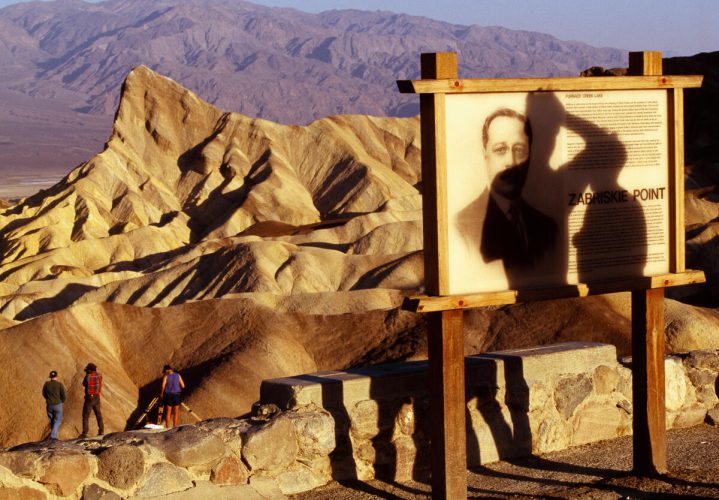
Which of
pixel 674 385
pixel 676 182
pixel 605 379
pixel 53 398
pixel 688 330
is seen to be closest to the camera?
pixel 676 182

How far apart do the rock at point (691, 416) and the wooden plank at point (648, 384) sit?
54.9 inches

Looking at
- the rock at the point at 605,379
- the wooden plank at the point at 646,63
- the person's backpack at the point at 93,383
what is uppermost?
the wooden plank at the point at 646,63

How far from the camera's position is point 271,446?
Result: 7.57m

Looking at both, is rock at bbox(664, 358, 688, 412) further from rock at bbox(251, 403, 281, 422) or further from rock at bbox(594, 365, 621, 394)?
rock at bbox(251, 403, 281, 422)

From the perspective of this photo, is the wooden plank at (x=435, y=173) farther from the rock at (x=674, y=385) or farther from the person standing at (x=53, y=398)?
the person standing at (x=53, y=398)

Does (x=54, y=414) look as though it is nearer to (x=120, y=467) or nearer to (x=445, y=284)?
(x=120, y=467)

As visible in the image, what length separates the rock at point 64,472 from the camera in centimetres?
673

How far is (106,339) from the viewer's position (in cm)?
2547

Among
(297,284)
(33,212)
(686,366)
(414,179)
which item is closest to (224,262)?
(297,284)

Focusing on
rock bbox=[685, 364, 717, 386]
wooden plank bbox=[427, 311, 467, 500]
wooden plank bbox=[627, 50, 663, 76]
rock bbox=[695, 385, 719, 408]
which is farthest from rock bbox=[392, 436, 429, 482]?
wooden plank bbox=[627, 50, 663, 76]

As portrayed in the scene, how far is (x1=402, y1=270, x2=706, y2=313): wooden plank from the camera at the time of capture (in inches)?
290

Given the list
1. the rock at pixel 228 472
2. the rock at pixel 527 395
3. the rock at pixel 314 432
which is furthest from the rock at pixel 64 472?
the rock at pixel 527 395

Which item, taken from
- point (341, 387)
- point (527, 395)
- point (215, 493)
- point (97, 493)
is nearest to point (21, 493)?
point (97, 493)

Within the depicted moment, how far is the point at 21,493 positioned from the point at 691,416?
5.87 m
